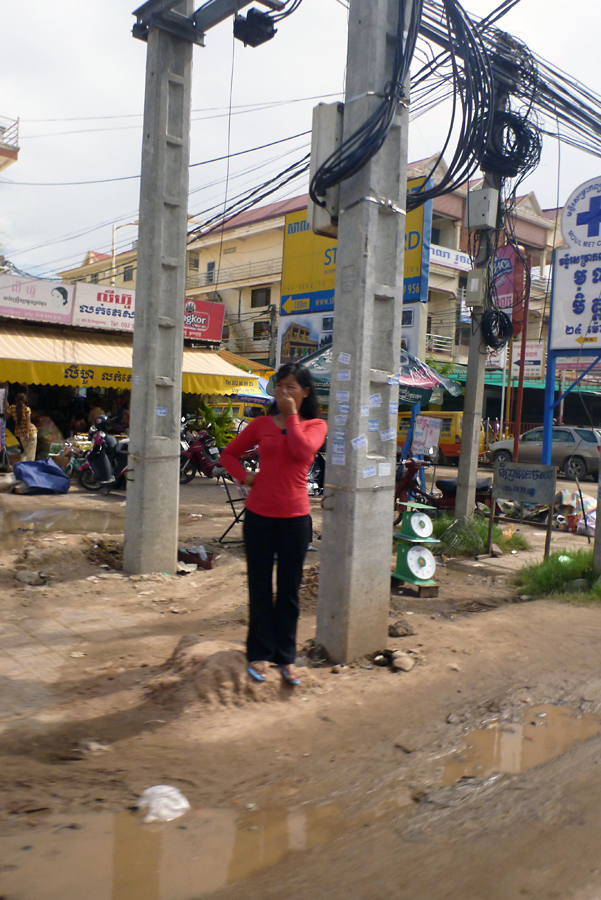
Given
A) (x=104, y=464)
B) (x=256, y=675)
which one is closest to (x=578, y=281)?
(x=256, y=675)

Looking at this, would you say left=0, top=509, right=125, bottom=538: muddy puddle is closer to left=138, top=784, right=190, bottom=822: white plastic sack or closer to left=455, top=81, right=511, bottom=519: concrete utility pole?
left=455, top=81, right=511, bottom=519: concrete utility pole

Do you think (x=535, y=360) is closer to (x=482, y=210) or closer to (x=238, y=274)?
(x=238, y=274)

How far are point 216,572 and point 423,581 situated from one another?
217cm

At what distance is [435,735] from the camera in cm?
380

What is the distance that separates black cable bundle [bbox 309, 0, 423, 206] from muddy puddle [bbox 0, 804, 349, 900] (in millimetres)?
3683

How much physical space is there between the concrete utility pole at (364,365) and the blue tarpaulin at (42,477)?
30.6 ft

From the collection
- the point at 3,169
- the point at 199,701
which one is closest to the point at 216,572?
the point at 199,701

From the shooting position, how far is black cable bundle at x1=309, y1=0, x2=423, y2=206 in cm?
445

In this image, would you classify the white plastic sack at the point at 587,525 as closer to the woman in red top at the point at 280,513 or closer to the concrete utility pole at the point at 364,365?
the concrete utility pole at the point at 364,365

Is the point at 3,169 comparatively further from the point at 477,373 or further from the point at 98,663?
the point at 98,663

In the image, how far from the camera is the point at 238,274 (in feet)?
123

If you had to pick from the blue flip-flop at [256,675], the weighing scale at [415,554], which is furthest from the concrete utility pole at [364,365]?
the weighing scale at [415,554]

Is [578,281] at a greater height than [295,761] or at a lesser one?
greater

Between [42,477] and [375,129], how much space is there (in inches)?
401
